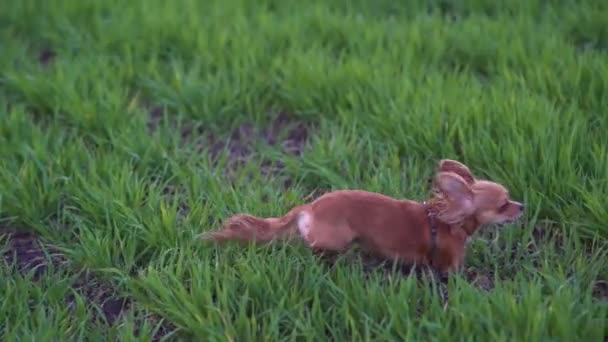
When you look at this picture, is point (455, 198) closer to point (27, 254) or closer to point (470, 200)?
point (470, 200)

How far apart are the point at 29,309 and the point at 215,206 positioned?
776 mm

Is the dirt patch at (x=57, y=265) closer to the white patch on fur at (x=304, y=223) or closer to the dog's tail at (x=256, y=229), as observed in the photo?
the dog's tail at (x=256, y=229)

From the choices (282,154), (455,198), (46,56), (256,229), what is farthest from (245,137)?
(46,56)

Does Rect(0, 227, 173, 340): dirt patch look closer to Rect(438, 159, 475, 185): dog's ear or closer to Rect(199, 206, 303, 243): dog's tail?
Rect(199, 206, 303, 243): dog's tail

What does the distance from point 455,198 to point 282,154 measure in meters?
1.15

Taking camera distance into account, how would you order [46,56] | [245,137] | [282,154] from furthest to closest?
[46,56] → [245,137] → [282,154]

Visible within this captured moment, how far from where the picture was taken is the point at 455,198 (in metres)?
2.74

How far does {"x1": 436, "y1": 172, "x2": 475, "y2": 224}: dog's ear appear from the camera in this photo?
2723mm

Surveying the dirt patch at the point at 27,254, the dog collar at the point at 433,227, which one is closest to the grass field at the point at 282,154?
the dirt patch at the point at 27,254

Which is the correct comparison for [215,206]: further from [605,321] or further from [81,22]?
[81,22]

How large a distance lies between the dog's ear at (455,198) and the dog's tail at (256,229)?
1.58 feet

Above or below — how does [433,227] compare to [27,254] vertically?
above

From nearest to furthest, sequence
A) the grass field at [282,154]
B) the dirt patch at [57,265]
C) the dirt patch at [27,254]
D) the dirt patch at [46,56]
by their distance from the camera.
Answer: the grass field at [282,154] < the dirt patch at [57,265] < the dirt patch at [27,254] < the dirt patch at [46,56]

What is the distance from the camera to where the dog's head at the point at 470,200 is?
8.96ft
